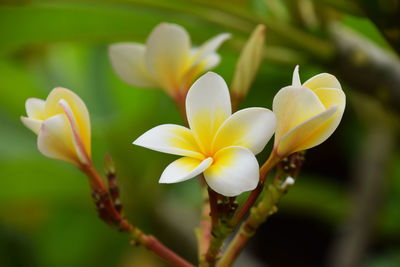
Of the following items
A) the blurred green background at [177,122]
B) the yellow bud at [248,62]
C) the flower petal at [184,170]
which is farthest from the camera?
the blurred green background at [177,122]

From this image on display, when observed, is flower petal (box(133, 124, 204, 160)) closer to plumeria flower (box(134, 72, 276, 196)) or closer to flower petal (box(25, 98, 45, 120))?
plumeria flower (box(134, 72, 276, 196))

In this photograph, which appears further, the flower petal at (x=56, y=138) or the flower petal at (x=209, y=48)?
the flower petal at (x=209, y=48)

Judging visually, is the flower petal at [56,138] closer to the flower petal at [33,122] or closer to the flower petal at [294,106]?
the flower petal at [33,122]

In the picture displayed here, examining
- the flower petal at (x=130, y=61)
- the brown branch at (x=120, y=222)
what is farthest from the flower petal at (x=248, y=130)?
the flower petal at (x=130, y=61)

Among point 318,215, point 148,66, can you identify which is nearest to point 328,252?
point 318,215

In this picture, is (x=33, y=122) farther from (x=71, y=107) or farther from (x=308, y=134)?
(x=308, y=134)

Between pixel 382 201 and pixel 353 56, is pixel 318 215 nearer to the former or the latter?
pixel 382 201
